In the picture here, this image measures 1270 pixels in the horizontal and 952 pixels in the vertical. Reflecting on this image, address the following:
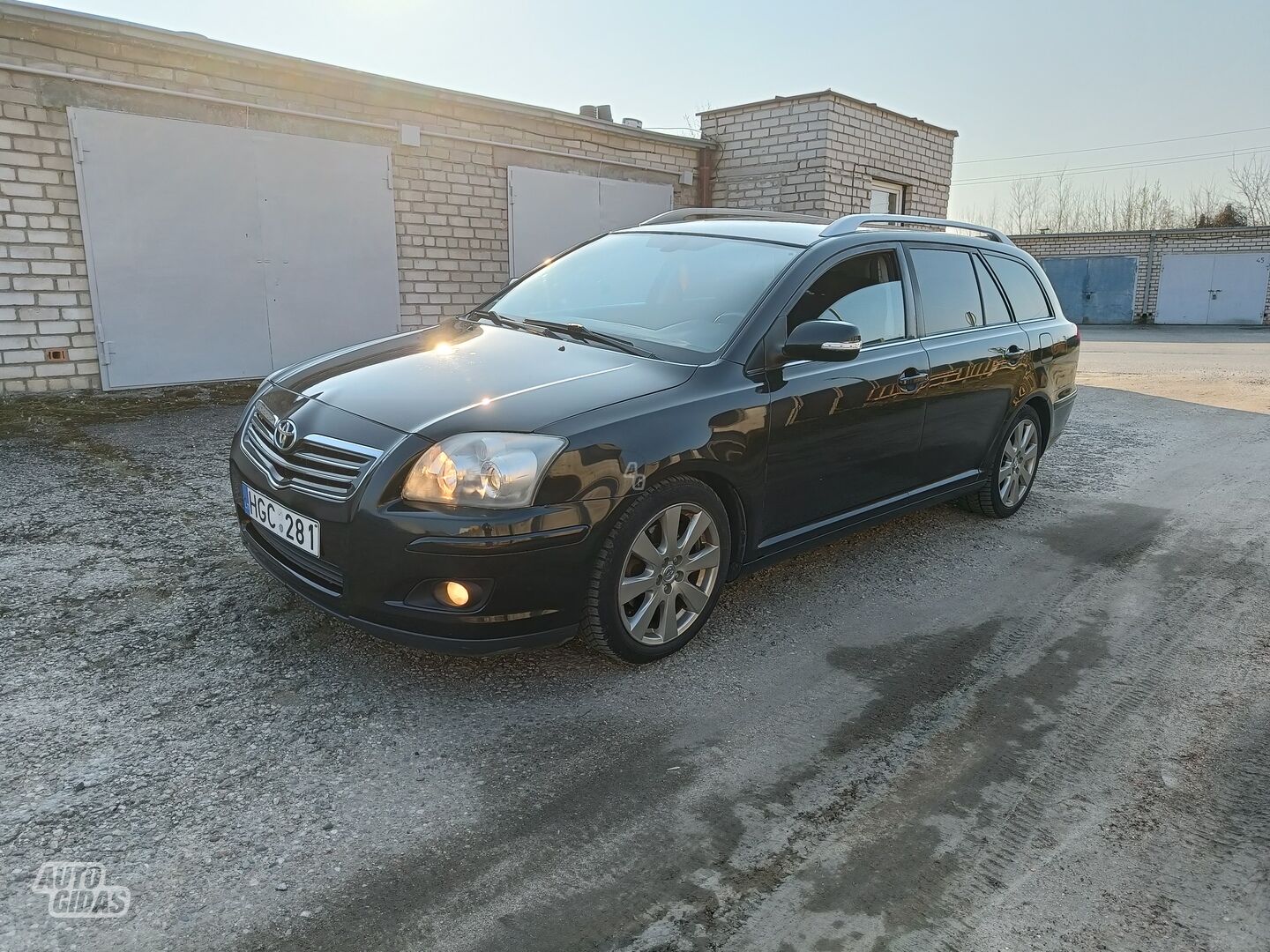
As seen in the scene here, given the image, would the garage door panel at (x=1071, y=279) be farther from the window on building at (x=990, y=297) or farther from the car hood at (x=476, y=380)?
the car hood at (x=476, y=380)

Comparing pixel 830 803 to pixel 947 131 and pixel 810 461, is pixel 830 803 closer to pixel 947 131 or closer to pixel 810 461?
pixel 810 461

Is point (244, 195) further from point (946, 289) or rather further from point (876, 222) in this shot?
point (946, 289)

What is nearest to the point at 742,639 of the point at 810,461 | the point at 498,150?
the point at 810,461

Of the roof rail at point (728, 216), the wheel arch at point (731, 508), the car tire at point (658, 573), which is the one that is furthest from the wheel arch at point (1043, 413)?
the car tire at point (658, 573)

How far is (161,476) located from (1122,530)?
6018 mm

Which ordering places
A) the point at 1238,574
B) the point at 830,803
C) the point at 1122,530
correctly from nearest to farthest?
the point at 830,803, the point at 1238,574, the point at 1122,530

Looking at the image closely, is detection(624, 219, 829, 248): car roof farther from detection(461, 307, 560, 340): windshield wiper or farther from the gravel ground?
the gravel ground

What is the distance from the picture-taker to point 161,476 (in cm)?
557

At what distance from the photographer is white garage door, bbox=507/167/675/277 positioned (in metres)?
11.0

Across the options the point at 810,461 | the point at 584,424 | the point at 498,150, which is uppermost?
the point at 498,150

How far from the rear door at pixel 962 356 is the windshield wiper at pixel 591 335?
1.66m

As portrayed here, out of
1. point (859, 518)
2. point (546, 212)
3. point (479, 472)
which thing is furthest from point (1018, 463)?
point (546, 212)

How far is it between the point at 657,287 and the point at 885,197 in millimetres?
11011

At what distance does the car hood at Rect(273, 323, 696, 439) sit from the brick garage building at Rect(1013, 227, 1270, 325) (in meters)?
29.8
